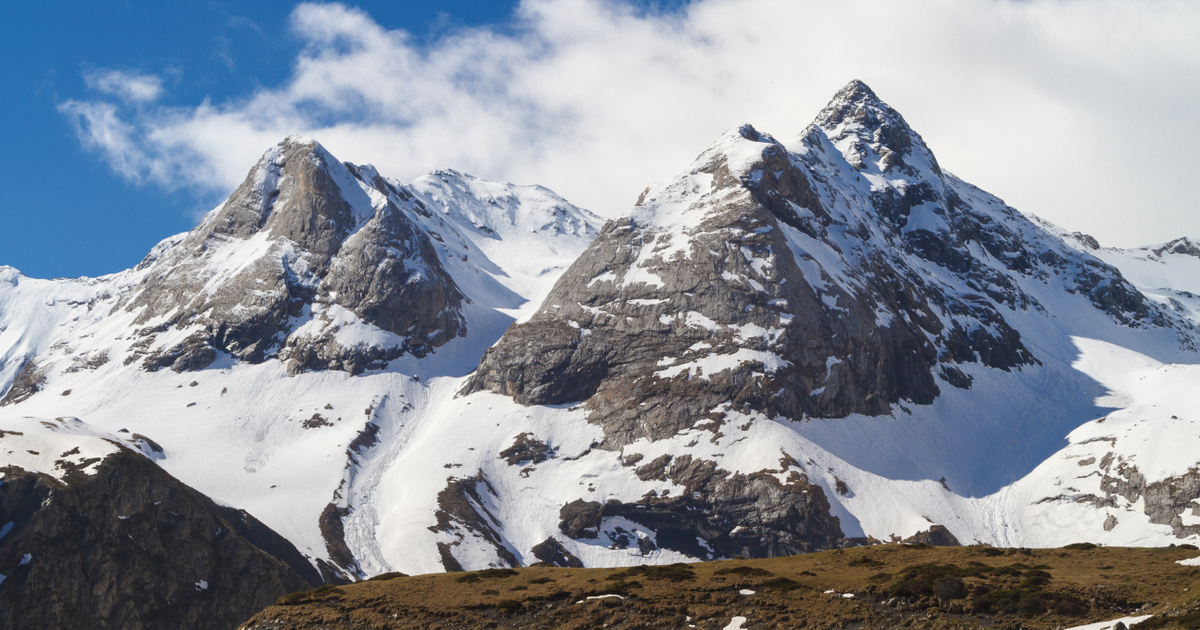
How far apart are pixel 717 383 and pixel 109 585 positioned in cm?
11902

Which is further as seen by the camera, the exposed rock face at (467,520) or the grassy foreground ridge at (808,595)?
the exposed rock face at (467,520)

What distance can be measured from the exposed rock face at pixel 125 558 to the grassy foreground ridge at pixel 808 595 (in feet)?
232

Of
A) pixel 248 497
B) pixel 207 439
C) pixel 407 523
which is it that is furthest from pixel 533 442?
pixel 207 439

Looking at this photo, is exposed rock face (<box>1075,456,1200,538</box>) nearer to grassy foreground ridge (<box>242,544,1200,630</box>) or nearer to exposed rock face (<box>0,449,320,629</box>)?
grassy foreground ridge (<box>242,544,1200,630</box>)

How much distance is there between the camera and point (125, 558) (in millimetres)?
130750

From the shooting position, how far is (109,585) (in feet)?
417

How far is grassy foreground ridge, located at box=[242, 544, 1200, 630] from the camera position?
164 feet

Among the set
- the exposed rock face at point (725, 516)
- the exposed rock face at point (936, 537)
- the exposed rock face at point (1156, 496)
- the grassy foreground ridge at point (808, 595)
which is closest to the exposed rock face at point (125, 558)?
the exposed rock face at point (725, 516)

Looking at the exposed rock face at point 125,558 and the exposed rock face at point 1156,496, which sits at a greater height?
the exposed rock face at point 125,558

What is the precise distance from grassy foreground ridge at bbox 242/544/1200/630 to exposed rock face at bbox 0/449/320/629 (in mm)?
70570

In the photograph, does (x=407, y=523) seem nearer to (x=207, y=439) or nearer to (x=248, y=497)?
(x=248, y=497)

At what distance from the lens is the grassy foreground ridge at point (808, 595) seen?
5003cm

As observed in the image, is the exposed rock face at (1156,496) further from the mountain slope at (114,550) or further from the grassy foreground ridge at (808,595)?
the mountain slope at (114,550)

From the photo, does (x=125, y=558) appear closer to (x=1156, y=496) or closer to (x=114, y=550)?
(x=114, y=550)
